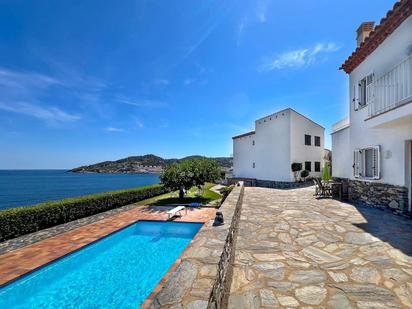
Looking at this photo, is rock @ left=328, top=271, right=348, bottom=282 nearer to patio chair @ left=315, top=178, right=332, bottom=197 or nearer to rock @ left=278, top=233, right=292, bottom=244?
rock @ left=278, top=233, right=292, bottom=244

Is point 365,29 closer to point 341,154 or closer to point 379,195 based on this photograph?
point 341,154

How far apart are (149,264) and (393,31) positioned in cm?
1211

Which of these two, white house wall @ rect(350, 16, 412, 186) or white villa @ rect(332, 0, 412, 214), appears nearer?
white villa @ rect(332, 0, 412, 214)

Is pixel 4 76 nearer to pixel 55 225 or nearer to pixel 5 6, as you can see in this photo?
pixel 5 6

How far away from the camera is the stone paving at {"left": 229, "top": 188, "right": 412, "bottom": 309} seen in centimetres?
295

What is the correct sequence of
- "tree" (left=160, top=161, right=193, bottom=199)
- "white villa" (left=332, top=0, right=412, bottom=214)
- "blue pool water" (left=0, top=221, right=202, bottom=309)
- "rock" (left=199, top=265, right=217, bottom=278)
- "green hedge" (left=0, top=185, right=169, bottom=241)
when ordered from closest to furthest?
"rock" (left=199, top=265, right=217, bottom=278)
"blue pool water" (left=0, top=221, right=202, bottom=309)
"white villa" (left=332, top=0, right=412, bottom=214)
"green hedge" (left=0, top=185, right=169, bottom=241)
"tree" (left=160, top=161, right=193, bottom=199)

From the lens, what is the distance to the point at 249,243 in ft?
16.5

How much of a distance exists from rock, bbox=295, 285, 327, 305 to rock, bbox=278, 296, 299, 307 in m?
0.11

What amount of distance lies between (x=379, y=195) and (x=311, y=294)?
7.86 meters

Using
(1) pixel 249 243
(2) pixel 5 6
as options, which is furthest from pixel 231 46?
(1) pixel 249 243

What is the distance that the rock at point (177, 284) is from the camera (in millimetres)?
2113

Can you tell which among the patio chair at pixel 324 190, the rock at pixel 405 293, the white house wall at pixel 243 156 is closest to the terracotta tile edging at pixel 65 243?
the rock at pixel 405 293

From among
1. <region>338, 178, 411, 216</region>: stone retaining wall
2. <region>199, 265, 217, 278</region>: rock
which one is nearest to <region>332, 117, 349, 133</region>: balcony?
<region>338, 178, 411, 216</region>: stone retaining wall

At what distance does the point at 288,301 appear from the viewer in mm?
2906
